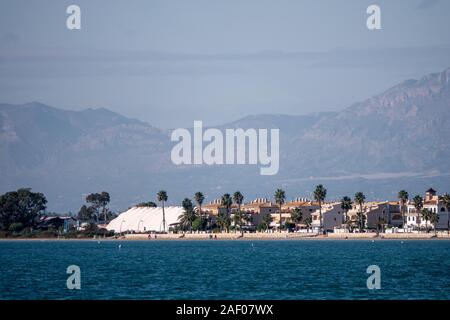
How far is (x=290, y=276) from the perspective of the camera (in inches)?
3939

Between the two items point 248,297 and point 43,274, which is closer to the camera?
point 248,297

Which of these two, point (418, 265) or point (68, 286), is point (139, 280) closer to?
point (68, 286)

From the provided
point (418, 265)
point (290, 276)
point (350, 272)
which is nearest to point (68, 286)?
point (290, 276)

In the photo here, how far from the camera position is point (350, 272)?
106 meters

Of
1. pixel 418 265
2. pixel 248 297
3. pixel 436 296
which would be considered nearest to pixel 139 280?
pixel 248 297
